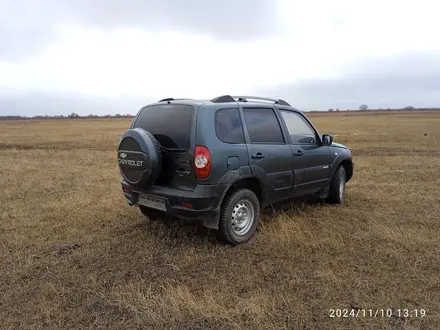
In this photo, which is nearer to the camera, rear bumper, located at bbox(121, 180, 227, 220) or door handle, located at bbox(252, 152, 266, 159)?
rear bumper, located at bbox(121, 180, 227, 220)

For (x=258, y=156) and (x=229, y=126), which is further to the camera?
(x=258, y=156)

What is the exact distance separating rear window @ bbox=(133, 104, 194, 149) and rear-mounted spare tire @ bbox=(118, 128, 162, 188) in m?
0.15

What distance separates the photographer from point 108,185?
7.96 meters

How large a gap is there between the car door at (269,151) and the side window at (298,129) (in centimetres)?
23

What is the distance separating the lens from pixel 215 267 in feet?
12.5

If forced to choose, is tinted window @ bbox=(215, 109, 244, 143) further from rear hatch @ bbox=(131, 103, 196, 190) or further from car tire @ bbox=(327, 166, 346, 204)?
car tire @ bbox=(327, 166, 346, 204)

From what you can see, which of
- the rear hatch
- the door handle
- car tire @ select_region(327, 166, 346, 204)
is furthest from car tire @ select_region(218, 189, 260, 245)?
car tire @ select_region(327, 166, 346, 204)

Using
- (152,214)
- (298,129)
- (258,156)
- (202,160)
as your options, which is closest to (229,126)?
(258,156)

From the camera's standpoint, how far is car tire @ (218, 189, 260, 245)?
4.15 m

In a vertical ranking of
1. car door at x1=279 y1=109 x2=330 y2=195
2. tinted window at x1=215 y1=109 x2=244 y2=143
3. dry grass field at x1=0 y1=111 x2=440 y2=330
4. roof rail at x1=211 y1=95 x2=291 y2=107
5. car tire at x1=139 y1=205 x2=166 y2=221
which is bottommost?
dry grass field at x1=0 y1=111 x2=440 y2=330

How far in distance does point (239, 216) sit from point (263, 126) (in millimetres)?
1248

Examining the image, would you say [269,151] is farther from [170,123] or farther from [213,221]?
[170,123]

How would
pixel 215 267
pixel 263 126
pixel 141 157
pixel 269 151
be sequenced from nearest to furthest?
pixel 215 267 < pixel 141 157 < pixel 269 151 < pixel 263 126

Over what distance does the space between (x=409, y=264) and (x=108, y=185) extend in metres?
6.25
